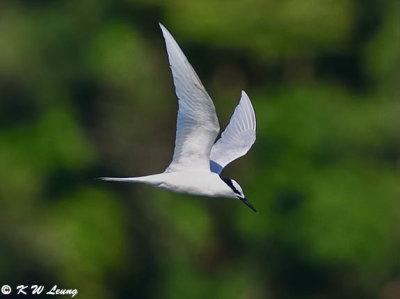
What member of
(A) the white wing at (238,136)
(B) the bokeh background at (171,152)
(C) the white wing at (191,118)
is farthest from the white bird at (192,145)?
(B) the bokeh background at (171,152)

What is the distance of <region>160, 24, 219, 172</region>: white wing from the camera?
8.09 m

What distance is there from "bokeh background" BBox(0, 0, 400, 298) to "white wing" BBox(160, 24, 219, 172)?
5576mm

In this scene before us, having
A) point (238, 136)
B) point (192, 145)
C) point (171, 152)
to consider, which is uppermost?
point (192, 145)

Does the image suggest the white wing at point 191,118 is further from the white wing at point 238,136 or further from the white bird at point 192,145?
the white wing at point 238,136

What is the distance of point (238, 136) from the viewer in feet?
30.7

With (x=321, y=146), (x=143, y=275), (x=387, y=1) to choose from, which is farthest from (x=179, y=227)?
Result: (x=387, y=1)

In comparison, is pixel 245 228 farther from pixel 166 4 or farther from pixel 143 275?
pixel 166 4

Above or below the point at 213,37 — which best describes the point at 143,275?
below

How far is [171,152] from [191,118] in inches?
257

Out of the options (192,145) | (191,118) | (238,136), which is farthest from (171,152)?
(191,118)

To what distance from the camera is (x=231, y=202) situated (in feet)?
50.0

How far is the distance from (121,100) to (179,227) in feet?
5.06

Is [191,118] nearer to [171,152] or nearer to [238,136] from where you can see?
[238,136]

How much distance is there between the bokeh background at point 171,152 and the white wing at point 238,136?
4.94 metres
